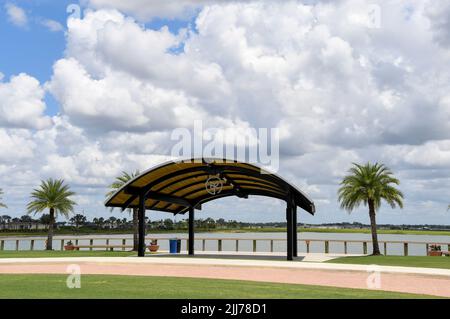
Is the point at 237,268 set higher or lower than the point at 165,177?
lower

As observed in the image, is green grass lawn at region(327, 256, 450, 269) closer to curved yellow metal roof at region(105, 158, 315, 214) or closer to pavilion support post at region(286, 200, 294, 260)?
pavilion support post at region(286, 200, 294, 260)

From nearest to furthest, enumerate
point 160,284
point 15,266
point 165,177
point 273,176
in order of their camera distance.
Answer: point 160,284, point 15,266, point 273,176, point 165,177

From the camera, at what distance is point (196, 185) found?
34156 mm

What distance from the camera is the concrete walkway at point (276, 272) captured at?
18.0 m

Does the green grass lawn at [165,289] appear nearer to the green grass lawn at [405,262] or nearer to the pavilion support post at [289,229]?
the pavilion support post at [289,229]

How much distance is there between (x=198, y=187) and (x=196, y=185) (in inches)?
23.4

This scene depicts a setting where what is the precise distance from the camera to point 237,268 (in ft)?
76.7

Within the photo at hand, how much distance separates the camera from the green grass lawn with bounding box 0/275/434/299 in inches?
571

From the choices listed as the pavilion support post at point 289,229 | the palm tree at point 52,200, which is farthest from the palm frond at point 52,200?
the pavilion support post at point 289,229

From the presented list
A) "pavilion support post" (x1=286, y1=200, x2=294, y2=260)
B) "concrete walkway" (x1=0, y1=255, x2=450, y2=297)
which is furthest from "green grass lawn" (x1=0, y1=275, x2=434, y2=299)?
"pavilion support post" (x1=286, y1=200, x2=294, y2=260)

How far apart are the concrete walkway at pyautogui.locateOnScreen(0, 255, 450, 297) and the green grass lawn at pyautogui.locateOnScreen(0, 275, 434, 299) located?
168cm
